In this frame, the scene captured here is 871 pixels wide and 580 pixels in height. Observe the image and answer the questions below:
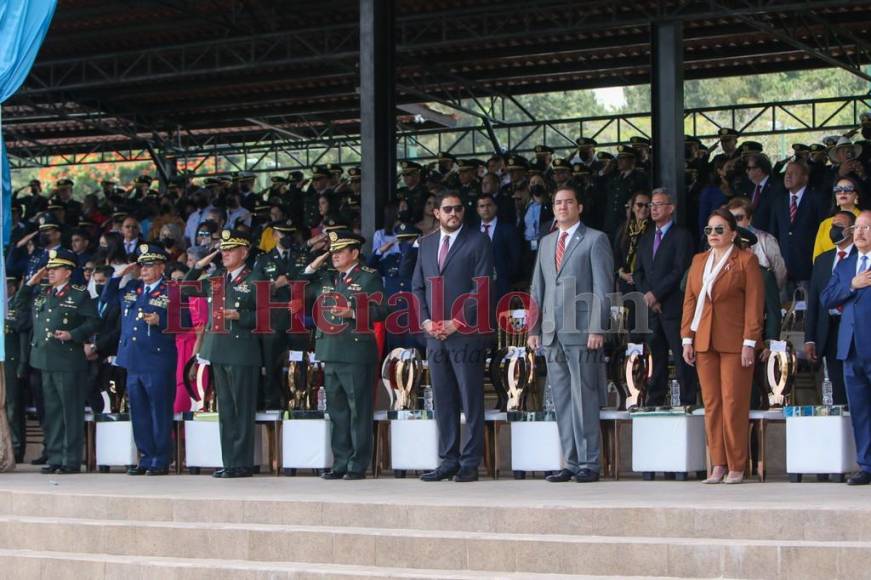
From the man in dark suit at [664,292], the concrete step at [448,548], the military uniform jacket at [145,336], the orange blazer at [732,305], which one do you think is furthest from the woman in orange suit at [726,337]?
the military uniform jacket at [145,336]

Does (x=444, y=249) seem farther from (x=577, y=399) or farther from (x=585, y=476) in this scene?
(x=585, y=476)

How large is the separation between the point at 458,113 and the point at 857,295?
53.6 feet

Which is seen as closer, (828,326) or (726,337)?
(726,337)

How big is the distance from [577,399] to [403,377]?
4.87 ft

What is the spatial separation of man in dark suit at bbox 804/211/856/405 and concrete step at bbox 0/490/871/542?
2032mm

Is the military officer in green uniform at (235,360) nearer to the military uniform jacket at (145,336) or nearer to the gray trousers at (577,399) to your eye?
the military uniform jacket at (145,336)

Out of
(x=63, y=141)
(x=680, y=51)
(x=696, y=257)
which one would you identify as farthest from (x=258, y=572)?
(x=63, y=141)

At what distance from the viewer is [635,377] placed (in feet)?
28.2

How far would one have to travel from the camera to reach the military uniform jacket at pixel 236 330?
9.11 meters

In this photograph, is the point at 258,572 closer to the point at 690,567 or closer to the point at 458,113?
the point at 690,567

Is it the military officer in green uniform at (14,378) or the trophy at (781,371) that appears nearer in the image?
the trophy at (781,371)

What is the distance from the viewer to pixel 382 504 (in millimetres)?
6762

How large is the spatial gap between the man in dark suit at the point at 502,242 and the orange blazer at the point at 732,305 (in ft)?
11.6

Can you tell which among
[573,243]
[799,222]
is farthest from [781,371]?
[799,222]
